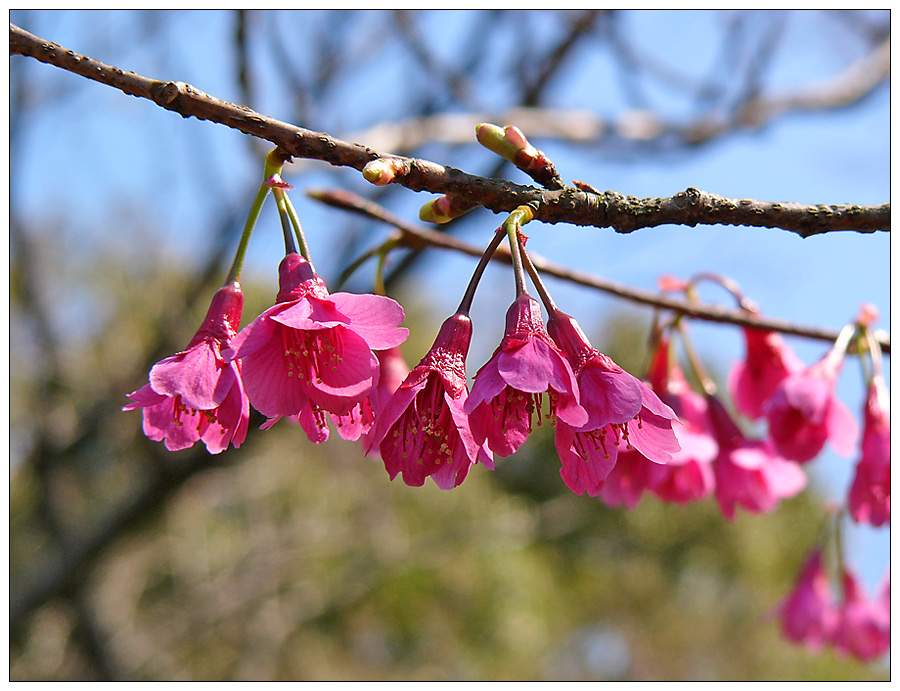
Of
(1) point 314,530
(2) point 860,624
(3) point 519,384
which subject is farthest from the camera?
(1) point 314,530

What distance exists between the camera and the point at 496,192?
1.93 feet

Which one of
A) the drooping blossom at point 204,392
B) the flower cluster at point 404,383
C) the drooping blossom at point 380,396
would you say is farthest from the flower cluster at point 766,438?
the drooping blossom at point 204,392

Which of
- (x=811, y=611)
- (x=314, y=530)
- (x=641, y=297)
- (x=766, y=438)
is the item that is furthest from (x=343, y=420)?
(x=314, y=530)

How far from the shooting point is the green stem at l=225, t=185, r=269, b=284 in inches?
25.5

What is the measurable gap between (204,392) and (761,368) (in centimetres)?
112

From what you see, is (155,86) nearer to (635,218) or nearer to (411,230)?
(635,218)

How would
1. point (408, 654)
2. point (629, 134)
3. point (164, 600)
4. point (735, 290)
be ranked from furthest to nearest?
point (408, 654) → point (164, 600) → point (629, 134) → point (735, 290)

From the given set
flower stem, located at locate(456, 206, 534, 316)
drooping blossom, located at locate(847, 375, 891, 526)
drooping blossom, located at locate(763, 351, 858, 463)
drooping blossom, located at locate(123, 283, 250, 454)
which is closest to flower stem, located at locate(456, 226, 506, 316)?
flower stem, located at locate(456, 206, 534, 316)

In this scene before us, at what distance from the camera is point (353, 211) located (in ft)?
3.90

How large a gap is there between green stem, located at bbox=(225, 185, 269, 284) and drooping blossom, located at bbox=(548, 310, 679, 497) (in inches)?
11.5

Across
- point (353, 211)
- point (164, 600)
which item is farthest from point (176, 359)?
point (164, 600)

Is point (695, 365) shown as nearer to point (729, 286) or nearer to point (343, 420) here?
point (729, 286)

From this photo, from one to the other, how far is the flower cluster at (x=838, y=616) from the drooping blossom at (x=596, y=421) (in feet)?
5.11

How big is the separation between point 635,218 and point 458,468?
0.27m
